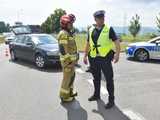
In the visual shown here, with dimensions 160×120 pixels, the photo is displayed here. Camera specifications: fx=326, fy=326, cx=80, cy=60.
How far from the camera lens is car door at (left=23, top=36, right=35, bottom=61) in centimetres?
1362

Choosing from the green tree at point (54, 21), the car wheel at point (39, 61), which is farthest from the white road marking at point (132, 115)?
the green tree at point (54, 21)

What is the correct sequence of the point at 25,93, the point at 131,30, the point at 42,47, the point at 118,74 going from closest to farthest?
the point at 25,93, the point at 118,74, the point at 42,47, the point at 131,30

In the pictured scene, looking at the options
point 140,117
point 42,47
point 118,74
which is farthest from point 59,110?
point 42,47

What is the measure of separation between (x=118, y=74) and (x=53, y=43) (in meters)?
3.85

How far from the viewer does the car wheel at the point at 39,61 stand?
12.8 metres

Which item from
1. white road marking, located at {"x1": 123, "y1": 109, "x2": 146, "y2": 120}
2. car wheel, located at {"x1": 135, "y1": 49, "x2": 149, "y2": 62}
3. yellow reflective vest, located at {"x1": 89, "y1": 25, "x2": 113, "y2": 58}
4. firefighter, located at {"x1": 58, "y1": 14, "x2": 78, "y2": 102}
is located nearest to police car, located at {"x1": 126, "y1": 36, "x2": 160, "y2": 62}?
car wheel, located at {"x1": 135, "y1": 49, "x2": 149, "y2": 62}

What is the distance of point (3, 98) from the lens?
7.58 meters

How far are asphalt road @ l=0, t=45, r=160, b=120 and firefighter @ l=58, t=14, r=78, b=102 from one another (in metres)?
0.30

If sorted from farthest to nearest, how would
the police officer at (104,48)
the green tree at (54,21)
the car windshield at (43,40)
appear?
the green tree at (54,21), the car windshield at (43,40), the police officer at (104,48)

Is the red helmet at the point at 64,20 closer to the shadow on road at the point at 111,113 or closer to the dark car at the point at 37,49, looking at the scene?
the shadow on road at the point at 111,113

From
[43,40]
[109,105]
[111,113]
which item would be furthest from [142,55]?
[111,113]

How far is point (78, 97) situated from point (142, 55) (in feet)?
27.2

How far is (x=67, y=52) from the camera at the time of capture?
22.9 ft

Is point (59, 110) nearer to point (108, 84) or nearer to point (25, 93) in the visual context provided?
point (108, 84)
